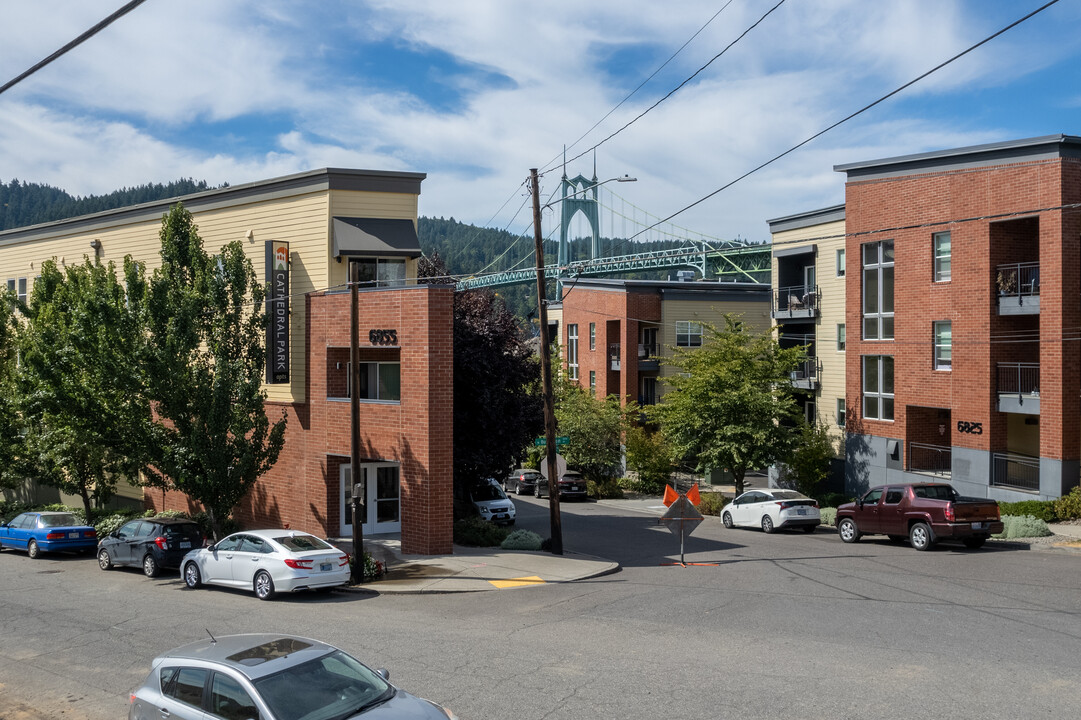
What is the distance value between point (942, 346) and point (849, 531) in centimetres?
1036

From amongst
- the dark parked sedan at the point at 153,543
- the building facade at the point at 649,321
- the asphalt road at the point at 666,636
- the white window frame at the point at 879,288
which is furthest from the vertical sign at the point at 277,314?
the building facade at the point at 649,321

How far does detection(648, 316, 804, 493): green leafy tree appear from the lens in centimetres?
3509

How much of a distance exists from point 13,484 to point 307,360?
50.9 feet

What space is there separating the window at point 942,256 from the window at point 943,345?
5.53 feet

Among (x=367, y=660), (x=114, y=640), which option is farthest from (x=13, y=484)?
(x=367, y=660)

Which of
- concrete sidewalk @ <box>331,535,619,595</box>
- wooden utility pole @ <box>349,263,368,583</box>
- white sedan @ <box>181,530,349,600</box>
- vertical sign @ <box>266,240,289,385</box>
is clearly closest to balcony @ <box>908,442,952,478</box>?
concrete sidewalk @ <box>331,535,619,595</box>

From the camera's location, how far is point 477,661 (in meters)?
13.0

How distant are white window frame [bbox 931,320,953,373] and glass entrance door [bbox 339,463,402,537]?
66.3 ft

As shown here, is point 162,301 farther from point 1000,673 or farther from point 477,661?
point 1000,673

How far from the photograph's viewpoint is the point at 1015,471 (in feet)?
101

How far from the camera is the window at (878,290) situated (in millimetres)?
35656

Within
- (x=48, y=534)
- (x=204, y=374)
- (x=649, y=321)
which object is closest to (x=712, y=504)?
(x=649, y=321)

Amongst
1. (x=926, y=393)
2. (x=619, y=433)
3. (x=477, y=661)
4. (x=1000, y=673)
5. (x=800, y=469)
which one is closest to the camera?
(x=1000, y=673)

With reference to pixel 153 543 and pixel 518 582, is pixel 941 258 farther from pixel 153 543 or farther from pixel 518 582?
pixel 153 543
